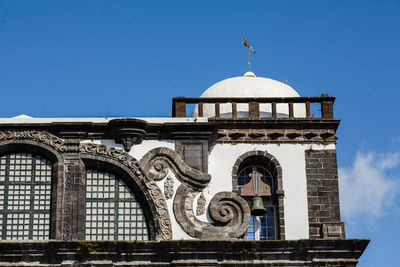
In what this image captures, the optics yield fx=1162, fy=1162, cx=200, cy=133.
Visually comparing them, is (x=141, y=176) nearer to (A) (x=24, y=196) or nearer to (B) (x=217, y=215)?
(B) (x=217, y=215)

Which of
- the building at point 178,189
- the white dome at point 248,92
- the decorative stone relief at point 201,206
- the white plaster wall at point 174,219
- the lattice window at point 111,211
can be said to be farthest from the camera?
the white dome at point 248,92

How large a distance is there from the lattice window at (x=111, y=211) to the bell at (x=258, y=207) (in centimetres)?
381

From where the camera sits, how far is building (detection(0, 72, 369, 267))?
128 feet

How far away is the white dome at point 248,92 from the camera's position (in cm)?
4350

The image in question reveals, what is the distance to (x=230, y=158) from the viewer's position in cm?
4112

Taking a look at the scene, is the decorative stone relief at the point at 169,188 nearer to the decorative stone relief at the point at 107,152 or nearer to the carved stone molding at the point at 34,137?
the decorative stone relief at the point at 107,152

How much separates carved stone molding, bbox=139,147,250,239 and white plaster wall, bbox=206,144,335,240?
44 centimetres

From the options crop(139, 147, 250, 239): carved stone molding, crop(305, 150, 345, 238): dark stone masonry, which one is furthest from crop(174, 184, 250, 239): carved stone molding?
crop(305, 150, 345, 238): dark stone masonry

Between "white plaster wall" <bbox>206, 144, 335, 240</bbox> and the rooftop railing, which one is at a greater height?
the rooftop railing

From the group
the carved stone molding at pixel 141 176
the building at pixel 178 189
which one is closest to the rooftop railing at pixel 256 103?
the building at pixel 178 189

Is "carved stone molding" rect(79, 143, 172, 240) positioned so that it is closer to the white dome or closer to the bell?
the bell

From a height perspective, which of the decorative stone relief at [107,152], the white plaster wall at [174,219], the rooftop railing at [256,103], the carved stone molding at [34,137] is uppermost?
the rooftop railing at [256,103]

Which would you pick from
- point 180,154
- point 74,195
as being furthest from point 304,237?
point 74,195

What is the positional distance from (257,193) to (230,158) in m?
1.57
